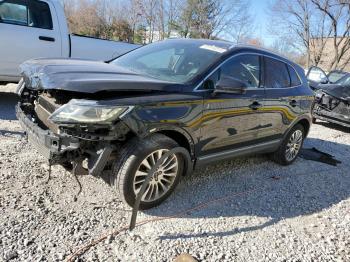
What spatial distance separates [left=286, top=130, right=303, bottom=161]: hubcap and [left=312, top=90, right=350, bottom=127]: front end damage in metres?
3.39

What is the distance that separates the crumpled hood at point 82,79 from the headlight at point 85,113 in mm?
121

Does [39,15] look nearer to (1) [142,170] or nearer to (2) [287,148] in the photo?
(1) [142,170]

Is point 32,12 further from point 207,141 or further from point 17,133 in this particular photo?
point 207,141

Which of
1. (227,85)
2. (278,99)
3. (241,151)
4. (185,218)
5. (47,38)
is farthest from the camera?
(47,38)

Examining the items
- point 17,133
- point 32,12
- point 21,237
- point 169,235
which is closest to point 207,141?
point 169,235

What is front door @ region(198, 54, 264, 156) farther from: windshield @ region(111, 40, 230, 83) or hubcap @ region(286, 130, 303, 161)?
hubcap @ region(286, 130, 303, 161)

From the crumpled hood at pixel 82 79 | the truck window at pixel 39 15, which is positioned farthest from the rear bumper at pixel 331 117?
the truck window at pixel 39 15

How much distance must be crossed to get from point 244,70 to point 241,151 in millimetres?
1002

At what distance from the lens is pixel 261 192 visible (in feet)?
14.2

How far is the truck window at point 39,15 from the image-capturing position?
6.51 metres

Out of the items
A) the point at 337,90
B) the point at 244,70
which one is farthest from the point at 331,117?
the point at 244,70

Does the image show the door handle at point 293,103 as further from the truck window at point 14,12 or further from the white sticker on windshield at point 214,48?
the truck window at point 14,12

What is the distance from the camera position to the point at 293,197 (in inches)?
171

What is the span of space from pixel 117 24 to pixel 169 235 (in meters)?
25.7
